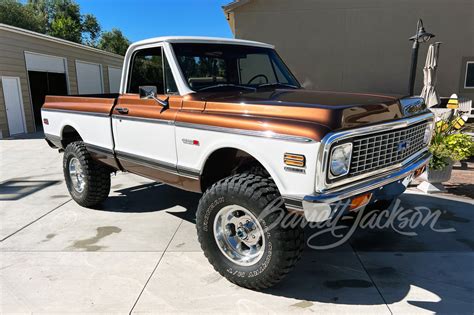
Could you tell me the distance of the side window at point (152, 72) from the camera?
3.78 meters

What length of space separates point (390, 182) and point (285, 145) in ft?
3.41

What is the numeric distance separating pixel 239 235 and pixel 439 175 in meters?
3.72

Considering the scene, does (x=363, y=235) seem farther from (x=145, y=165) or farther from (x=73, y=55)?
(x=73, y=55)

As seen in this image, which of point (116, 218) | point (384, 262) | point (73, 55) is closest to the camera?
point (384, 262)

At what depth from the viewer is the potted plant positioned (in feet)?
17.0

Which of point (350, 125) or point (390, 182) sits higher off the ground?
point (350, 125)

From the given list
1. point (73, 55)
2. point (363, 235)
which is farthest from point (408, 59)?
point (73, 55)

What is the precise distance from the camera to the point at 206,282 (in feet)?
10.5

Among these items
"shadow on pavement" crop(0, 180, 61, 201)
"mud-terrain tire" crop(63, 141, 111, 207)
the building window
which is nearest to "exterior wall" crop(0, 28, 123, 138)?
"shadow on pavement" crop(0, 180, 61, 201)

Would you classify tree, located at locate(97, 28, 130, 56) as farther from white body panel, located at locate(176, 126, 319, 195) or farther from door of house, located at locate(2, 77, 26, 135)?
white body panel, located at locate(176, 126, 319, 195)

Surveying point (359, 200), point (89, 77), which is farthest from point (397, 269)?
point (89, 77)

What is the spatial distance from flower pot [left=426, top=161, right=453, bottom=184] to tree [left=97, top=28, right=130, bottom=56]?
40.2 meters

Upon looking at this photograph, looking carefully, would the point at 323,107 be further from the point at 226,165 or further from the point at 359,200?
the point at 226,165

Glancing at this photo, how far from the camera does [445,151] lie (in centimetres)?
518
